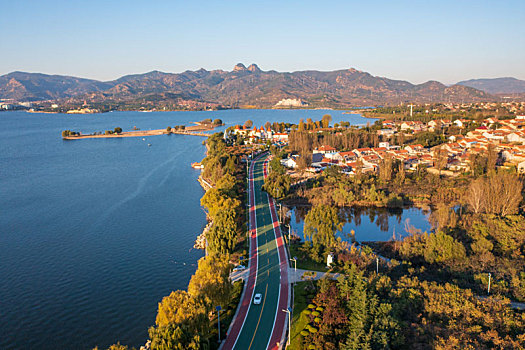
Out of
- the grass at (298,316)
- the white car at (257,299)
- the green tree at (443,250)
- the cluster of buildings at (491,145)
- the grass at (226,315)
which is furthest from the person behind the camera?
the cluster of buildings at (491,145)

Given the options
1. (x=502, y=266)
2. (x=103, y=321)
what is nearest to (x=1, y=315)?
(x=103, y=321)

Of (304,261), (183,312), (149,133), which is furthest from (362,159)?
(149,133)

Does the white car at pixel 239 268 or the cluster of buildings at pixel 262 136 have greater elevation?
the cluster of buildings at pixel 262 136

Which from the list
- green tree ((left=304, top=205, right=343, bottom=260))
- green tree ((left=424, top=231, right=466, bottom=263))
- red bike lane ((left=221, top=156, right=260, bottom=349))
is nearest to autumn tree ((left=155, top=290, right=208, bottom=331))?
red bike lane ((left=221, top=156, right=260, bottom=349))

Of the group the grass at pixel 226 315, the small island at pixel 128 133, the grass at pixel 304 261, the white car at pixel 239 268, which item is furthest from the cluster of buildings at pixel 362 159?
the small island at pixel 128 133

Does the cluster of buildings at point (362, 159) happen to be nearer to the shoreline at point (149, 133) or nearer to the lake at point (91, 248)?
the lake at point (91, 248)

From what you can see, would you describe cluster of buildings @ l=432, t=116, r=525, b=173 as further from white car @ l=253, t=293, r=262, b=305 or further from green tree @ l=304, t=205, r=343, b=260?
white car @ l=253, t=293, r=262, b=305
